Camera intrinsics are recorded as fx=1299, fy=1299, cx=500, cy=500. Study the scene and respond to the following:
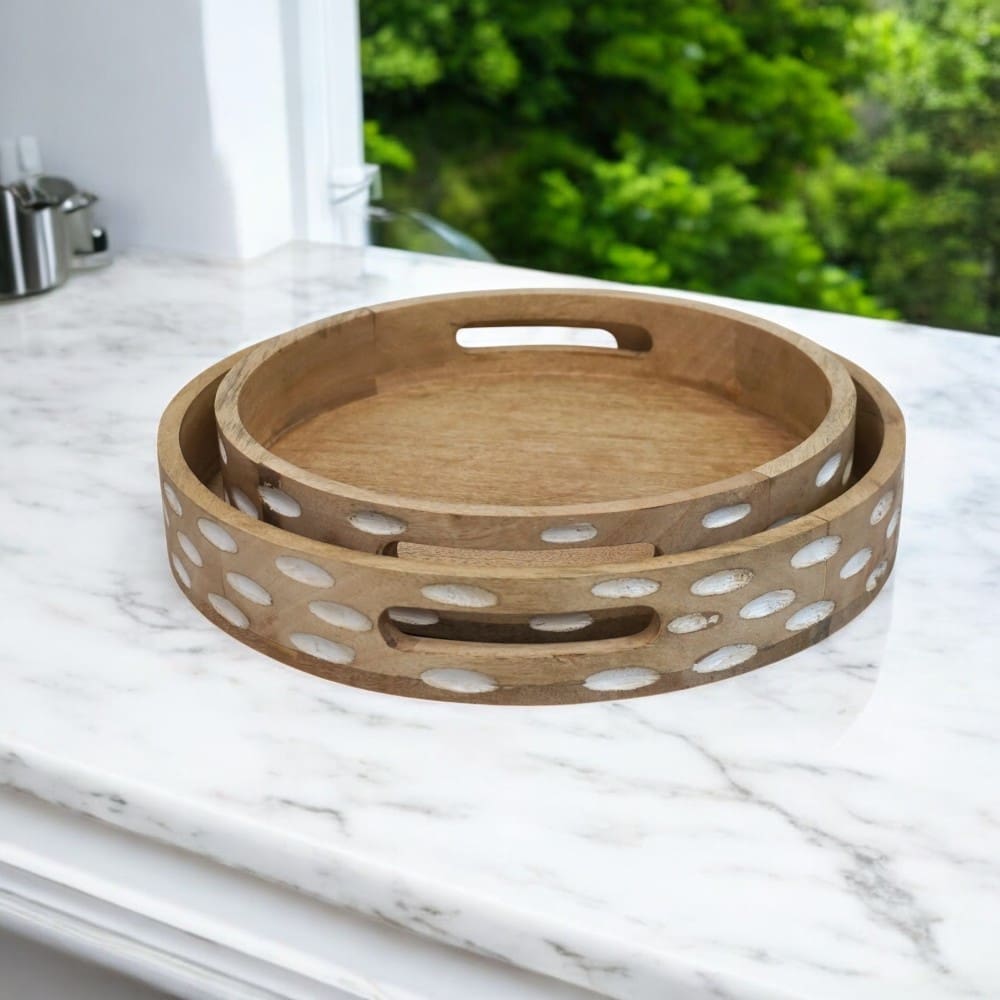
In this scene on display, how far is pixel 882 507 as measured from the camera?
62 centimetres

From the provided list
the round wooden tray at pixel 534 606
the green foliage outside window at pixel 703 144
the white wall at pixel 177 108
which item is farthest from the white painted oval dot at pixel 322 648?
the green foliage outside window at pixel 703 144

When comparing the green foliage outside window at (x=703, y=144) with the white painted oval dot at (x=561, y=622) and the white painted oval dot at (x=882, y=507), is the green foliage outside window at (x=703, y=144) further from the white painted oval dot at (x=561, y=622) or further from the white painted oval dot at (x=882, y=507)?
the white painted oval dot at (x=561, y=622)

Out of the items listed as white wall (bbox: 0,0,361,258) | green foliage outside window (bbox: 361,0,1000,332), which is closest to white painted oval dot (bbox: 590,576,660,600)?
white wall (bbox: 0,0,361,258)

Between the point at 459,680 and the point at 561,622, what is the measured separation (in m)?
0.05

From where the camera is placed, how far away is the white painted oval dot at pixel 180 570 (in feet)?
2.17

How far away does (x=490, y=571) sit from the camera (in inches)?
21.7

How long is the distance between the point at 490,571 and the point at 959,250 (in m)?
3.67

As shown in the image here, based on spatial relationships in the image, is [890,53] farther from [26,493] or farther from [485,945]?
[485,945]

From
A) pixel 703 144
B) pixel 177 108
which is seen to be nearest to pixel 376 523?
pixel 177 108

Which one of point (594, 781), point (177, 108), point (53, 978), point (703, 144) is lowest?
point (703, 144)

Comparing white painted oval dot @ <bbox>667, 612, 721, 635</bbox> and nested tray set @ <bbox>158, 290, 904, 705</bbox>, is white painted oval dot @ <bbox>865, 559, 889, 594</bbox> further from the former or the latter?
white painted oval dot @ <bbox>667, 612, 721, 635</bbox>

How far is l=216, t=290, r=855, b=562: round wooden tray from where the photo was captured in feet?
1.90

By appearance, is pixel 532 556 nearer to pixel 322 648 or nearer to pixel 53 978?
pixel 322 648

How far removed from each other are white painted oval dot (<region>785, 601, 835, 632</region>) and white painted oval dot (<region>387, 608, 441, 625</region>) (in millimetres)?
165
